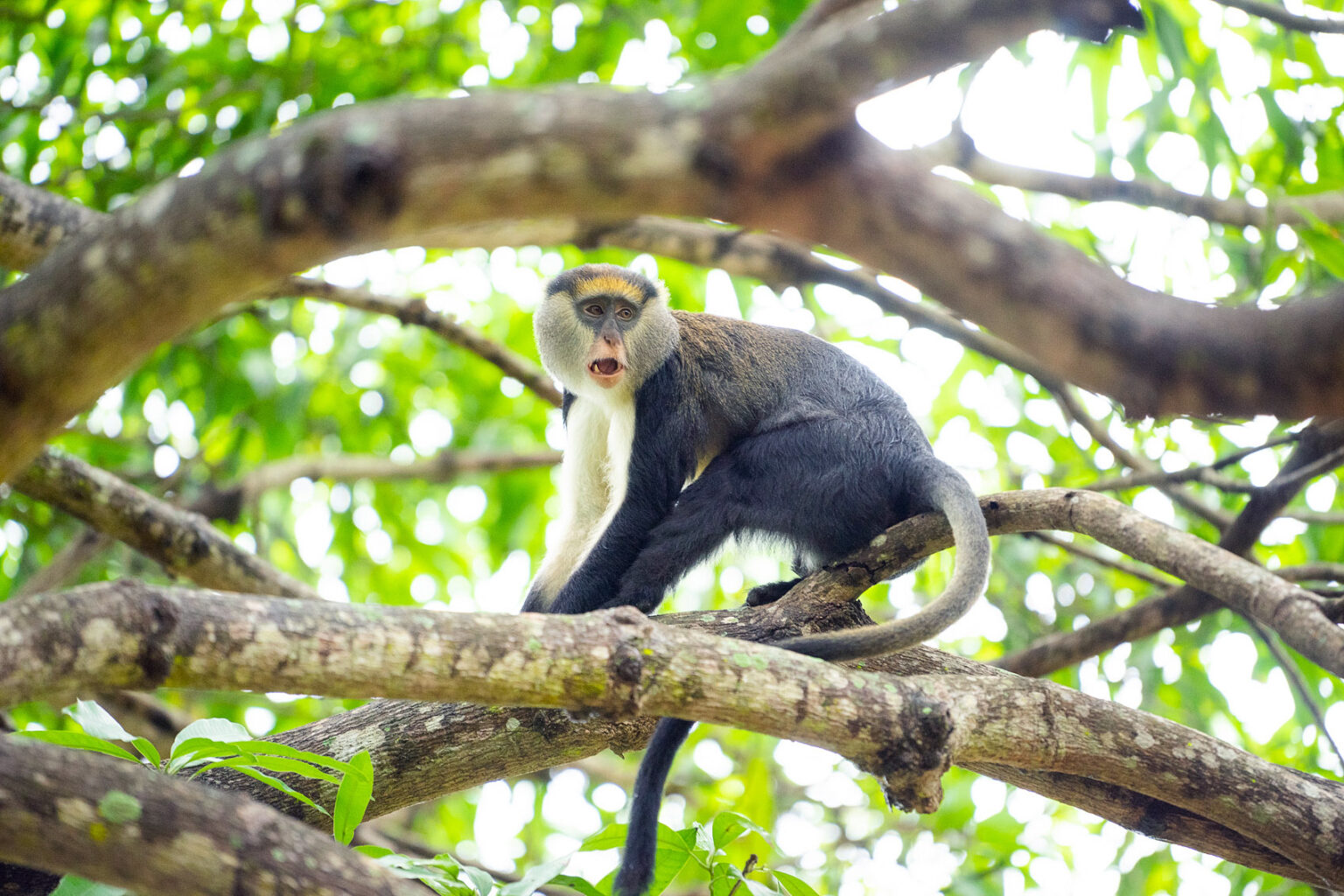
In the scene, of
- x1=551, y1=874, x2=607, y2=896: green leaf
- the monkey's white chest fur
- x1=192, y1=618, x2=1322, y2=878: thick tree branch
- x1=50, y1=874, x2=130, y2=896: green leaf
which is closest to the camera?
x1=50, y1=874, x2=130, y2=896: green leaf

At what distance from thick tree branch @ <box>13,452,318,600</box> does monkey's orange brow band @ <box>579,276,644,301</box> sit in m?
1.87

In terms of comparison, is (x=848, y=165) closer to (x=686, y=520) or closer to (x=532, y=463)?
(x=686, y=520)

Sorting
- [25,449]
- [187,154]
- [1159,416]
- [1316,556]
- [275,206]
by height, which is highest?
[1316,556]

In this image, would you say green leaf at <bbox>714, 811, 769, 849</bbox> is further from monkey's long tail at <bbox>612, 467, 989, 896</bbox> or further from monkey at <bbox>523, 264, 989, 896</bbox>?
monkey at <bbox>523, 264, 989, 896</bbox>

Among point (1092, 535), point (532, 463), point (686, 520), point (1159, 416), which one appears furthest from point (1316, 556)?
point (1159, 416)

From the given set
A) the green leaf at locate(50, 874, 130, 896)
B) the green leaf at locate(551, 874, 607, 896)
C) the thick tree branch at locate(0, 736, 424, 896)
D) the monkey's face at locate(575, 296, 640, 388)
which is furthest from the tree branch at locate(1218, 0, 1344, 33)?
the green leaf at locate(50, 874, 130, 896)

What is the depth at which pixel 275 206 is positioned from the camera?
1377 mm

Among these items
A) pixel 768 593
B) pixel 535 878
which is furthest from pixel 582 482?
pixel 535 878

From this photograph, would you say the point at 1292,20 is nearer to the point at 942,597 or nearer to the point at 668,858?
the point at 942,597

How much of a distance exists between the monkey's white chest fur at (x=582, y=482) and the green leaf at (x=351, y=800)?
7.95ft

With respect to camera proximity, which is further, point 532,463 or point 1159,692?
point 532,463

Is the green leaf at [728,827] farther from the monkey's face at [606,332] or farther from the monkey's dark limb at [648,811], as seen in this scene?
the monkey's face at [606,332]

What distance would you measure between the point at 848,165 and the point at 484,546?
7702 mm

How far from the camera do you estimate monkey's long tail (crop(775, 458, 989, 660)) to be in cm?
301
